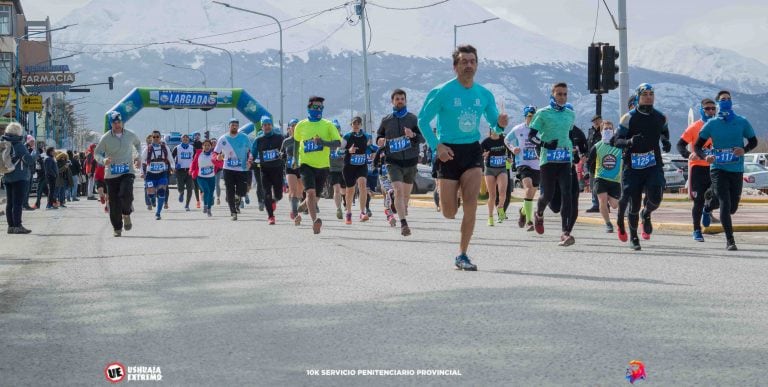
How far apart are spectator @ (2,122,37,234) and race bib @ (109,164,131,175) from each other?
2.66 m

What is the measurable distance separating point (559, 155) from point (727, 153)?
188cm

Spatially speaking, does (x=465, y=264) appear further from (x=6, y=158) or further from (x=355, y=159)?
(x=6, y=158)

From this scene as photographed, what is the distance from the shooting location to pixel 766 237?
1485 cm

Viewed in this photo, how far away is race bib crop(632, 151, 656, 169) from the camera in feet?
40.8

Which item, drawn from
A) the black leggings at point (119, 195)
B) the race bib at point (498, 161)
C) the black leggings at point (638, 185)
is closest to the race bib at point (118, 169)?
the black leggings at point (119, 195)

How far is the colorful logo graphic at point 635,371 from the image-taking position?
17.0 ft

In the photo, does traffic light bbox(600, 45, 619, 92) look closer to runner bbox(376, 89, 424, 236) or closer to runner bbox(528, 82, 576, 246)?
runner bbox(376, 89, 424, 236)

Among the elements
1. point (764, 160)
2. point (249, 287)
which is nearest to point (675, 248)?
point (249, 287)

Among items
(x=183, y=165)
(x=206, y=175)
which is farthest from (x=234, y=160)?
(x=183, y=165)

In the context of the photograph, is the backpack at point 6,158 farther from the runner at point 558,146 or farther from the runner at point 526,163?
the runner at point 558,146

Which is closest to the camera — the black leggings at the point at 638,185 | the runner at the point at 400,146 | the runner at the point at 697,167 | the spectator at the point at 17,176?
the black leggings at the point at 638,185

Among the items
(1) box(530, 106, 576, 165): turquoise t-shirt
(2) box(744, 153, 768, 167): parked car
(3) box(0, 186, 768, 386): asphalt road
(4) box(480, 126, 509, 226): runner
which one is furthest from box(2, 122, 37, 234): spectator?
(2) box(744, 153, 768, 167): parked car

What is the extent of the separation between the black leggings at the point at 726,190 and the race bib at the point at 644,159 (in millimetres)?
970

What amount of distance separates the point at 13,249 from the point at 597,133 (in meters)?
9.75
